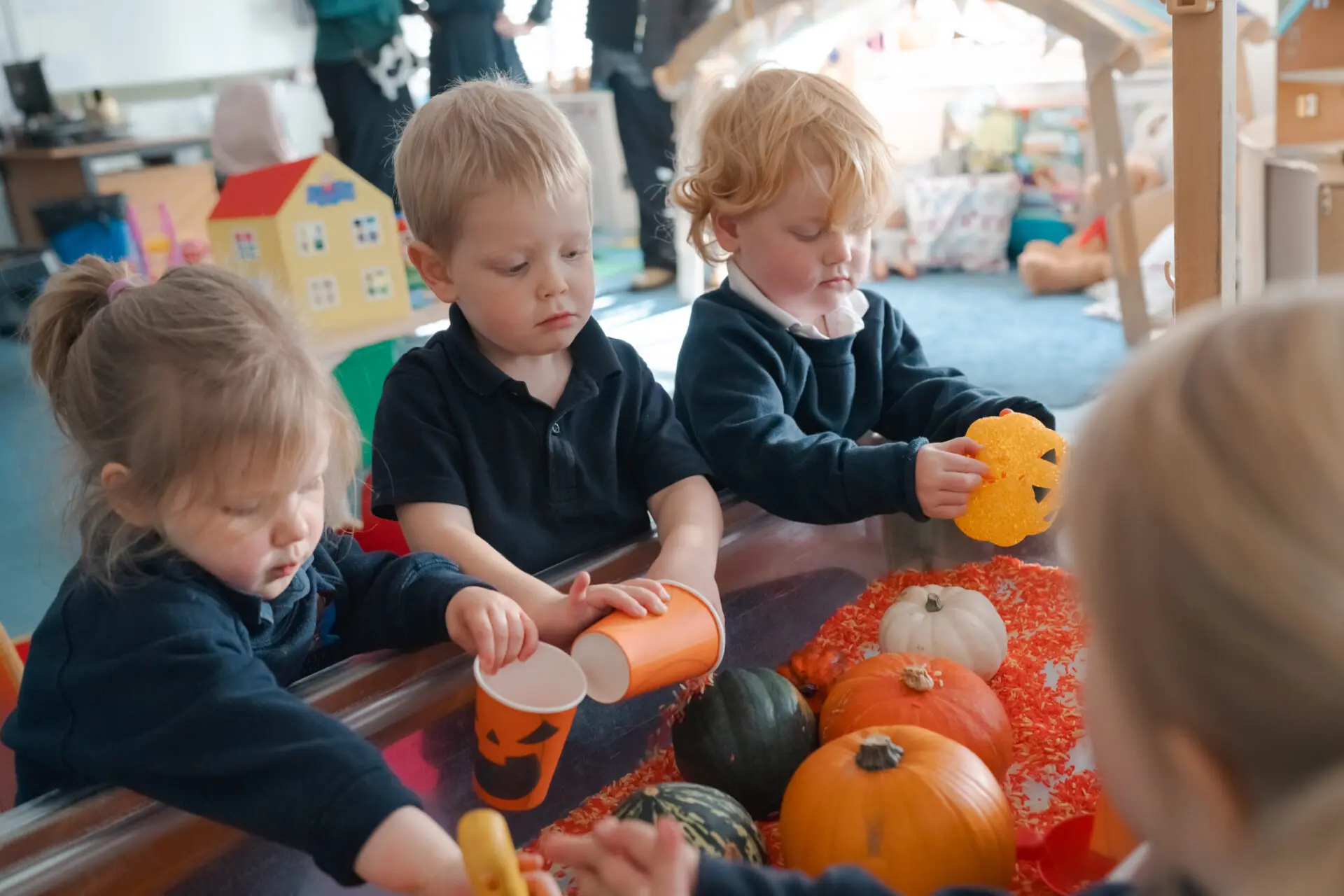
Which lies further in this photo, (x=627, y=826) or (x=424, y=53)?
(x=424, y=53)

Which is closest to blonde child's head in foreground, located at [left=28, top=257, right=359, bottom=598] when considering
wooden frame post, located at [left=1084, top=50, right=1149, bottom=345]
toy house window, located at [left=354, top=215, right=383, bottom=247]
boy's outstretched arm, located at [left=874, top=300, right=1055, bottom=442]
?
boy's outstretched arm, located at [left=874, top=300, right=1055, bottom=442]

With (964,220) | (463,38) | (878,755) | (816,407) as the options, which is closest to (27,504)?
(463,38)

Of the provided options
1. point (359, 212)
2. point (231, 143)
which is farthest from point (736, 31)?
point (231, 143)

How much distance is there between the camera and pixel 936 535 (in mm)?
1346

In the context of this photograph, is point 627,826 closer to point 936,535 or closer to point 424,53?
point 936,535

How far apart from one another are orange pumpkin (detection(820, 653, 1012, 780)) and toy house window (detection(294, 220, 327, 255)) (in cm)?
177

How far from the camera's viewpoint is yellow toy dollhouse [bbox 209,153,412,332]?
2449 millimetres

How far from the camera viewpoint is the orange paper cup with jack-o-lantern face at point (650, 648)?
2.83 ft

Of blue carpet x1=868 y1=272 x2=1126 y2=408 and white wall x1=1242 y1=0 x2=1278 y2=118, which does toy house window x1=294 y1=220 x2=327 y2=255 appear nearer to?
blue carpet x1=868 y1=272 x2=1126 y2=408

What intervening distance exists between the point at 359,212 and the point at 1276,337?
2.36 meters

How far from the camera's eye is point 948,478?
3.72 feet

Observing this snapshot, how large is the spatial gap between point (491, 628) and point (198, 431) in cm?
24

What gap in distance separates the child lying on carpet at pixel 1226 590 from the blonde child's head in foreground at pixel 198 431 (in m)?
0.51

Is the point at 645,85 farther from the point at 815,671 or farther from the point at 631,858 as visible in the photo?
the point at 631,858
